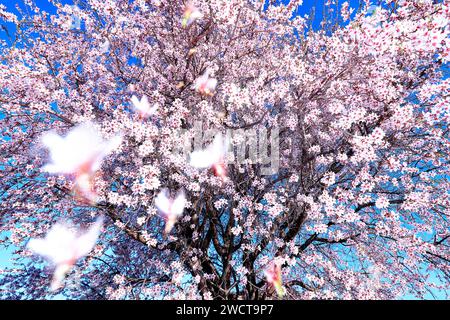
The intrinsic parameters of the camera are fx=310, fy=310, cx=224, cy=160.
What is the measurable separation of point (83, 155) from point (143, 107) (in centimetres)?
167

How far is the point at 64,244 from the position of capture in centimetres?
726

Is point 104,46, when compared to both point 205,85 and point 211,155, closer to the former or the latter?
point 205,85

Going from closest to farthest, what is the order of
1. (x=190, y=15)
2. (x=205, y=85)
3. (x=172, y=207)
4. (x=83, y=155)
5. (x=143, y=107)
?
1. (x=83, y=155)
2. (x=190, y=15)
3. (x=143, y=107)
4. (x=205, y=85)
5. (x=172, y=207)

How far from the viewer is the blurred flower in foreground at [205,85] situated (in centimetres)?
701

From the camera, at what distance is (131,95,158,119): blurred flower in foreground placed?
6789 millimetres

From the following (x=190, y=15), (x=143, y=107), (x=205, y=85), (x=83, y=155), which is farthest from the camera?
(x=205, y=85)

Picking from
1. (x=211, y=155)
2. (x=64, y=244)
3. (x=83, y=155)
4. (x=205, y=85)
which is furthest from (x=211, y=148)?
(x=64, y=244)

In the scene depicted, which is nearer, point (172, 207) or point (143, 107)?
point (143, 107)

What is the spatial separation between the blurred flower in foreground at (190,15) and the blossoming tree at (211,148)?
3 centimetres

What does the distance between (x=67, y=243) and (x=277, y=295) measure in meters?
5.13

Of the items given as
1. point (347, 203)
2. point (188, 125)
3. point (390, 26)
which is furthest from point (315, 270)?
point (390, 26)

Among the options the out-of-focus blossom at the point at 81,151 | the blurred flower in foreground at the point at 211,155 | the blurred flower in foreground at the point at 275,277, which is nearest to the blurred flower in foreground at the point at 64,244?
the out-of-focus blossom at the point at 81,151

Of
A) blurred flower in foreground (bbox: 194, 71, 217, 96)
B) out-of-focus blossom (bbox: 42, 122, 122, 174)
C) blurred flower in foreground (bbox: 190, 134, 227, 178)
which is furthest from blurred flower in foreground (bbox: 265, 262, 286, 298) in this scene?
out-of-focus blossom (bbox: 42, 122, 122, 174)

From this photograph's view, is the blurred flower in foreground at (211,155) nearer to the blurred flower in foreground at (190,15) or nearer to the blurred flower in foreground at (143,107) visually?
the blurred flower in foreground at (143,107)
